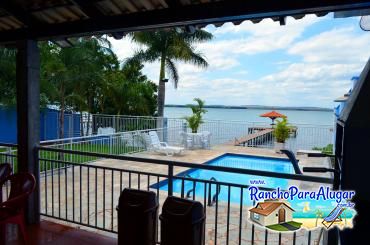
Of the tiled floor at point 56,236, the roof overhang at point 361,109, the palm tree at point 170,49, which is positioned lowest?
the tiled floor at point 56,236

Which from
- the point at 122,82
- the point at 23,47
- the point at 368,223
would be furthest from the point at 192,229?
the point at 122,82

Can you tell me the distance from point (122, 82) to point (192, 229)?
12.5 metres

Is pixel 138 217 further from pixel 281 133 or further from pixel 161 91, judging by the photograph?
pixel 161 91

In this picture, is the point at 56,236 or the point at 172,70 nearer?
the point at 56,236

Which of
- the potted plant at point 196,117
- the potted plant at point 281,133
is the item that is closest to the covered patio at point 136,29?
the potted plant at point 281,133

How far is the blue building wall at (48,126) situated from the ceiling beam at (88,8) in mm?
9763

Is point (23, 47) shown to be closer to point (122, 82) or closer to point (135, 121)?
point (135, 121)

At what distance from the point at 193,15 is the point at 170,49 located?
37.8 feet

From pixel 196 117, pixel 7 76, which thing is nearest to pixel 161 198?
pixel 7 76

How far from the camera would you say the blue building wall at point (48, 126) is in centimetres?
1164

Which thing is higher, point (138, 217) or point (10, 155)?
point (10, 155)

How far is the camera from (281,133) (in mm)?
11898

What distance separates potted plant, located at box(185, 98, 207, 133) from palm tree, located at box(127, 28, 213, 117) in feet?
4.86

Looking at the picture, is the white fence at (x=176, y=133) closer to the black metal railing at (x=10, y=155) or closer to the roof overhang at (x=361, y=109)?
the black metal railing at (x=10, y=155)
